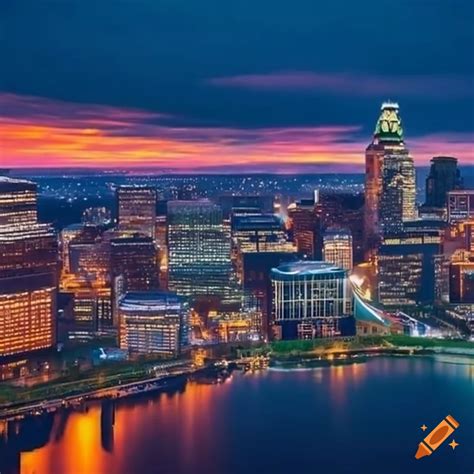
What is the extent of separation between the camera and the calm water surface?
11.4ft

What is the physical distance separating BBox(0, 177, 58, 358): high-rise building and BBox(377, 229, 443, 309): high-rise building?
175 cm

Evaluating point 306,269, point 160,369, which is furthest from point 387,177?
point 160,369

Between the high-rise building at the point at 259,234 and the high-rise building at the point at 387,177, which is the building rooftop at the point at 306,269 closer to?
the high-rise building at the point at 259,234

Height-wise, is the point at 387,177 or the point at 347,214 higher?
the point at 387,177

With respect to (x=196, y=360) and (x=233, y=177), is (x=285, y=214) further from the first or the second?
(x=196, y=360)

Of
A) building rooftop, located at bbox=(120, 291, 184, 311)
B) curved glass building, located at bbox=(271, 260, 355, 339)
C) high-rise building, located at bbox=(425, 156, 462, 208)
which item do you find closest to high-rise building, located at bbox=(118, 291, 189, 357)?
building rooftop, located at bbox=(120, 291, 184, 311)

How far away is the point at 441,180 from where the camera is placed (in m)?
5.32

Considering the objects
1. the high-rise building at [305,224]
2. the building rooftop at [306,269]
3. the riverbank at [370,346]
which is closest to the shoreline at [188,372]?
the riverbank at [370,346]

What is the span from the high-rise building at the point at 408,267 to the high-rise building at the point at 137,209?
4.07ft

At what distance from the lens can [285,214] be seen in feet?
17.7

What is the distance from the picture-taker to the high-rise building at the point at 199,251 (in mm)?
5176

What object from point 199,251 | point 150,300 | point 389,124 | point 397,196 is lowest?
point 150,300

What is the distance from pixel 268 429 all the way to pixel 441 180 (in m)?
2.06

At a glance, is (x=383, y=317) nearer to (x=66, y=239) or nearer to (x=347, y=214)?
(x=347, y=214)
